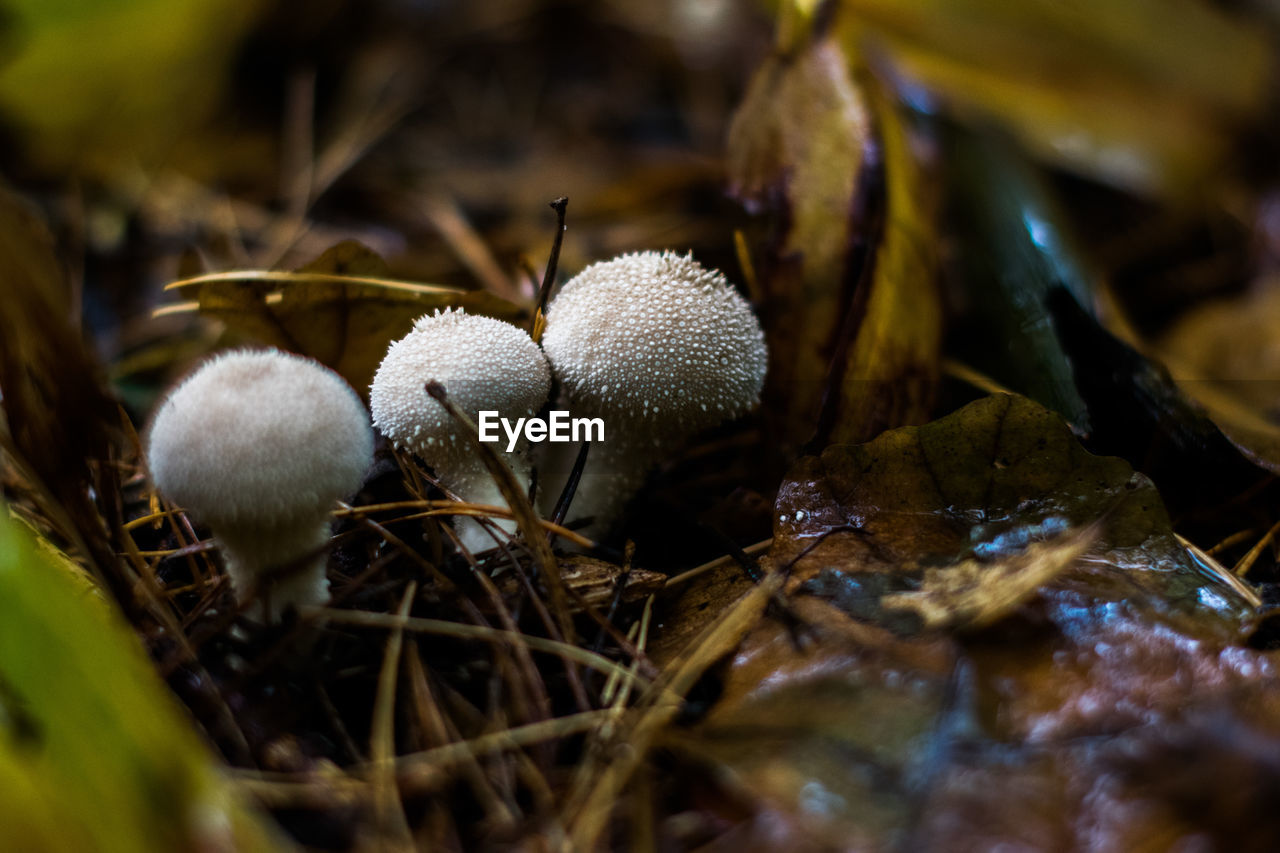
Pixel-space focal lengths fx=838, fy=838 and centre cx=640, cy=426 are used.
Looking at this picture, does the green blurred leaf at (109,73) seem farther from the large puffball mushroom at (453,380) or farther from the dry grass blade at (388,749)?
the dry grass blade at (388,749)

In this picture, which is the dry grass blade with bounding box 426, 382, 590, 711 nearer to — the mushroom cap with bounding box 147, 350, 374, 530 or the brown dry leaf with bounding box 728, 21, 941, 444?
the mushroom cap with bounding box 147, 350, 374, 530

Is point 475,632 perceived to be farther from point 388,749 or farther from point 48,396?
point 48,396

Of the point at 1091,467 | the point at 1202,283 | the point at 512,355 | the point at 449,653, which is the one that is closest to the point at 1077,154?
the point at 1202,283

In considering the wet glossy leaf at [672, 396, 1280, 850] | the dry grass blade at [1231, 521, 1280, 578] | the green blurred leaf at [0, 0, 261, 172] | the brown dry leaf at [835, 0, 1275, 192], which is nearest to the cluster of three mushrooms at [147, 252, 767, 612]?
the wet glossy leaf at [672, 396, 1280, 850]

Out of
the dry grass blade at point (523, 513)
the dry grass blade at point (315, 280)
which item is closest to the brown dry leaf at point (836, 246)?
the dry grass blade at point (523, 513)

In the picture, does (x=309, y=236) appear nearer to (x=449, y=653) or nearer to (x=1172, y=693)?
(x=449, y=653)
